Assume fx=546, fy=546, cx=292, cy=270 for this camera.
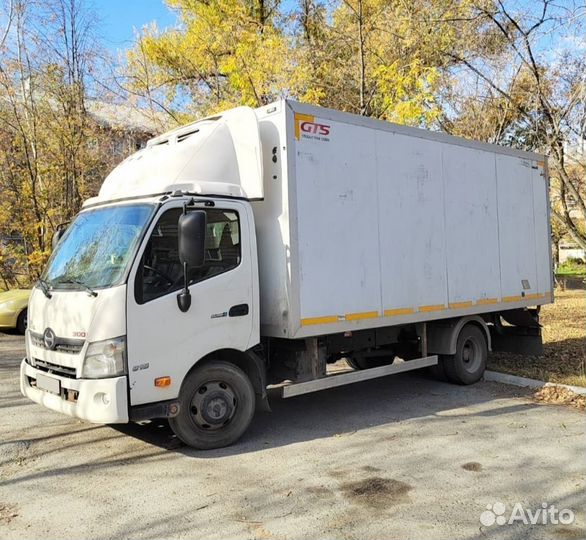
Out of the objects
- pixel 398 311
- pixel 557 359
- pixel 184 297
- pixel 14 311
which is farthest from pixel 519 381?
pixel 14 311

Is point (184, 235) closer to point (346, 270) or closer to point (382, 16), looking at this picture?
point (346, 270)

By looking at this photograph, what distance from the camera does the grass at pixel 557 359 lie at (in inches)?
321

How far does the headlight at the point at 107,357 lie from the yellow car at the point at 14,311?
29.6 ft

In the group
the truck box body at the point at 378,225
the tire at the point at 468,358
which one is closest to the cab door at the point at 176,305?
the truck box body at the point at 378,225

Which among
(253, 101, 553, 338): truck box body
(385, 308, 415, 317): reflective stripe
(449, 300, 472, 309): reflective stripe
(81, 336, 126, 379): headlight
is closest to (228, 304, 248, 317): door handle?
(253, 101, 553, 338): truck box body

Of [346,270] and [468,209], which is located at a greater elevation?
[468,209]

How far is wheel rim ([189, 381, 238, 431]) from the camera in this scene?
5270 millimetres

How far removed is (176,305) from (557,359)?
7.19 m

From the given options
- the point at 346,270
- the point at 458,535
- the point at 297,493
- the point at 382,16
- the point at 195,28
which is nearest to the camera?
the point at 458,535

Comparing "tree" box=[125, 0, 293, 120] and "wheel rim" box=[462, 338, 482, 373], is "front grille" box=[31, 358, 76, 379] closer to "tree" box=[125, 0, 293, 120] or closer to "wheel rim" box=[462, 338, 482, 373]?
"wheel rim" box=[462, 338, 482, 373]

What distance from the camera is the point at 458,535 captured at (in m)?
3.62

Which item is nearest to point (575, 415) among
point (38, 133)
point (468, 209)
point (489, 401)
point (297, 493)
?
point (489, 401)

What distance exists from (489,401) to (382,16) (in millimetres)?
9088

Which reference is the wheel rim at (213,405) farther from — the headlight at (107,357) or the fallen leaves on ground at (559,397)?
the fallen leaves on ground at (559,397)
